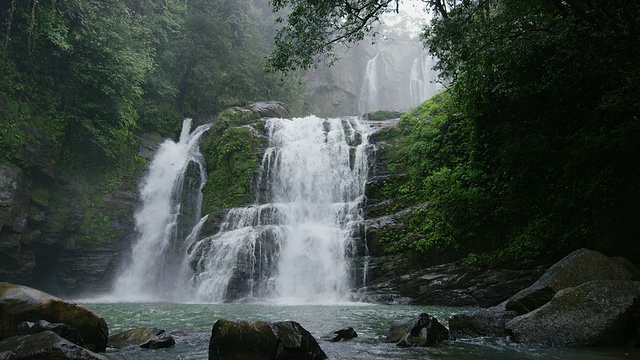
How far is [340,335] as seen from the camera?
21.1 feet

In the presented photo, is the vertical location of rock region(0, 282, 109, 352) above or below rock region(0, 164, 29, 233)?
below

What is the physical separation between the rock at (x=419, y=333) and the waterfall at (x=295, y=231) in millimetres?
7303

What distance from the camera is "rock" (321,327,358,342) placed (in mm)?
6347

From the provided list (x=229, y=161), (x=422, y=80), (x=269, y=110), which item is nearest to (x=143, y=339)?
(x=229, y=161)

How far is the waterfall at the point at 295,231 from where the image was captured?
14156 millimetres

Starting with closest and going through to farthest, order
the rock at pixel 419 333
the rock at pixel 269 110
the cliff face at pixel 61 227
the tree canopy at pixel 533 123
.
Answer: the rock at pixel 419 333, the tree canopy at pixel 533 123, the cliff face at pixel 61 227, the rock at pixel 269 110

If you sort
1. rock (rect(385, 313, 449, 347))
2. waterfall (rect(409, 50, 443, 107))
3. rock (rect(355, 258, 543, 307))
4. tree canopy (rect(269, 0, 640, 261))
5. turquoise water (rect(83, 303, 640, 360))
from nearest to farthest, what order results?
turquoise water (rect(83, 303, 640, 360)) < rock (rect(385, 313, 449, 347)) < tree canopy (rect(269, 0, 640, 261)) < rock (rect(355, 258, 543, 307)) < waterfall (rect(409, 50, 443, 107))

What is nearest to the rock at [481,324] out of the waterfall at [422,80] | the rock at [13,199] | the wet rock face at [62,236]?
the rock at [13,199]

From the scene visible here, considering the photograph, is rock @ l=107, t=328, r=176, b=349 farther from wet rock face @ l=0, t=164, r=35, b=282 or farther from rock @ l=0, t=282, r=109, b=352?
wet rock face @ l=0, t=164, r=35, b=282

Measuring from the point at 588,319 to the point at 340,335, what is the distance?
342cm

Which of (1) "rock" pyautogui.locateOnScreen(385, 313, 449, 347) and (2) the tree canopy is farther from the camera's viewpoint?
(2) the tree canopy

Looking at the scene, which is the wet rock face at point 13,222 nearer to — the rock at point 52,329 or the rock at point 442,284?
the rock at point 52,329

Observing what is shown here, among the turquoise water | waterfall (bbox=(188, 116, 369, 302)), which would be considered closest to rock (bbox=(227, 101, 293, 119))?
waterfall (bbox=(188, 116, 369, 302))

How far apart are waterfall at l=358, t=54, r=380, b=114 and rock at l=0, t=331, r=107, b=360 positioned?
132 feet
